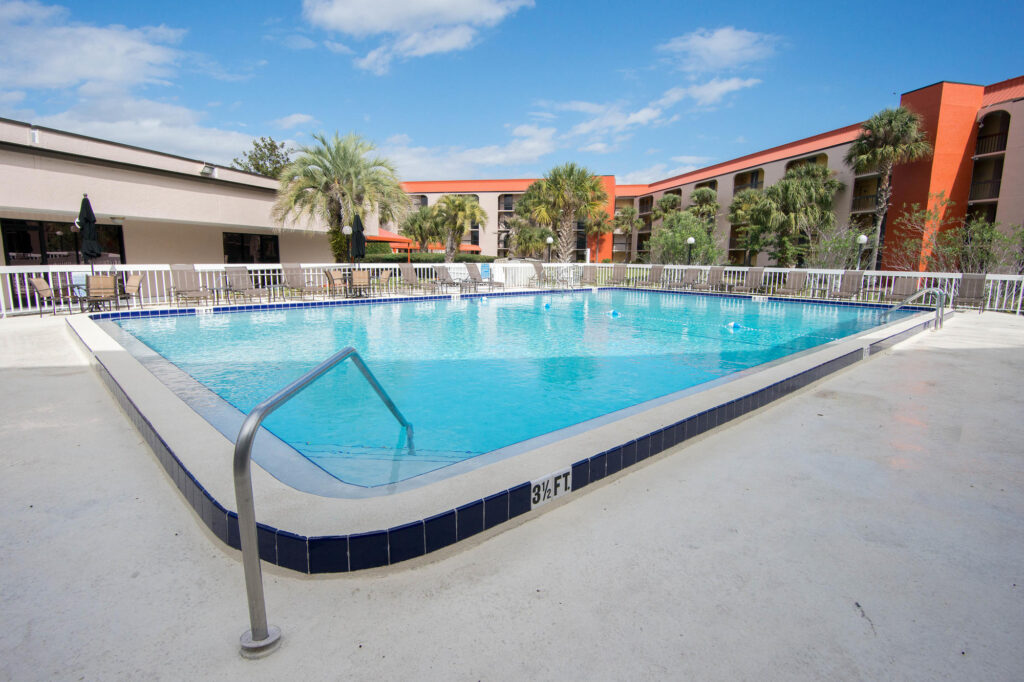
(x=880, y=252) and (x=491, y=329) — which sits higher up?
(x=880, y=252)

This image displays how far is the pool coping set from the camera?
187 cm

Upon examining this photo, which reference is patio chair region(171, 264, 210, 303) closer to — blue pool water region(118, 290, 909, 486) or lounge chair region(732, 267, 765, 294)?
blue pool water region(118, 290, 909, 486)

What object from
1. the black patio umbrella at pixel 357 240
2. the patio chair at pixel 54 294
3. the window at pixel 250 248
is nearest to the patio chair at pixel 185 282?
the patio chair at pixel 54 294

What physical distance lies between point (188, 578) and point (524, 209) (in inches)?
1443

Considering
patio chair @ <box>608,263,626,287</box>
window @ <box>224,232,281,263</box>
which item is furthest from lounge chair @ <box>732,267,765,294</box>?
window @ <box>224,232,281,263</box>

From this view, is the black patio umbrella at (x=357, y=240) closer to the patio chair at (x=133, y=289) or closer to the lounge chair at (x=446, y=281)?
the lounge chair at (x=446, y=281)

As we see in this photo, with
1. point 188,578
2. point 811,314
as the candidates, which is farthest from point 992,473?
point 811,314

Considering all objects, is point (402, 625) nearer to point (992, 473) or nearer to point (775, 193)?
point (992, 473)

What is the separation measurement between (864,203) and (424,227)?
25.6m

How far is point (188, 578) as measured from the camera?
180cm

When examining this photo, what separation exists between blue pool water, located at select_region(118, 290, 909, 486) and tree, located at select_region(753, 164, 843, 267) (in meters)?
14.6

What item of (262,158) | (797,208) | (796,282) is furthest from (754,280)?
(262,158)

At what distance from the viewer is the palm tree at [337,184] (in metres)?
14.5

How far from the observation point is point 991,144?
70.4 feet
